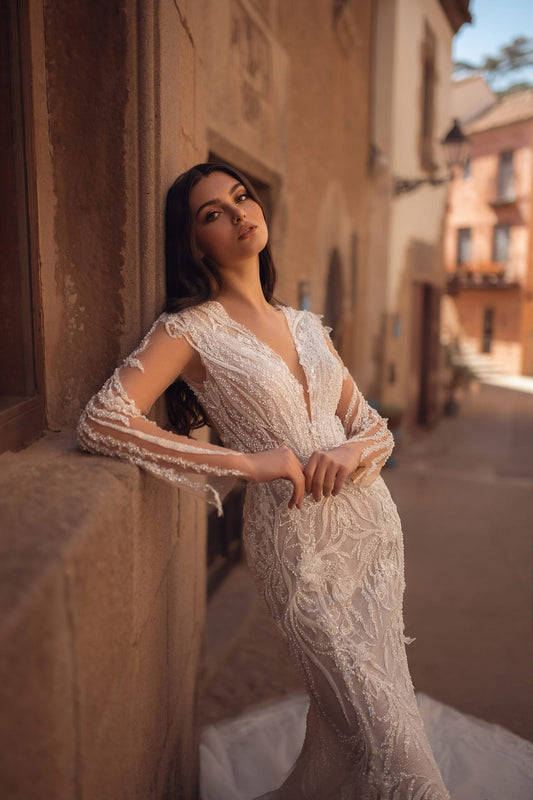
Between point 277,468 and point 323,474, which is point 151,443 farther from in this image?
point 323,474

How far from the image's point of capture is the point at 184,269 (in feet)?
5.86

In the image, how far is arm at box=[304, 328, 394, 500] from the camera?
1.56 m

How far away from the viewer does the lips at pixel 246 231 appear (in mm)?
1739

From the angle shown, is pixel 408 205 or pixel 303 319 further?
pixel 408 205

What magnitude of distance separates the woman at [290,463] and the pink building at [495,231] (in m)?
16.3

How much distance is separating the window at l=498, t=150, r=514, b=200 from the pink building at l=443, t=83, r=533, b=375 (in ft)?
0.09

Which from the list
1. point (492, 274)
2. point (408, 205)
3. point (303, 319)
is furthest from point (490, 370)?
point (303, 319)

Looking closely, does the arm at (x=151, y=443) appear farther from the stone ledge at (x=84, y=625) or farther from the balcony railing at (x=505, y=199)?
the balcony railing at (x=505, y=199)

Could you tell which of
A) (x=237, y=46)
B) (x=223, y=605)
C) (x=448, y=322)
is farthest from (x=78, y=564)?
(x=448, y=322)

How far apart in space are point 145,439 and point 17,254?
1.86 feet

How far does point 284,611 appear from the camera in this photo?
5.31 feet

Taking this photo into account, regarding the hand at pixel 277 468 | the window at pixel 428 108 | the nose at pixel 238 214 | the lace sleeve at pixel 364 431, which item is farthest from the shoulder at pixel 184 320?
the window at pixel 428 108

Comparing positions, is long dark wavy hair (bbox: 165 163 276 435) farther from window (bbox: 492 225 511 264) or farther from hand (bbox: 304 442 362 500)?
window (bbox: 492 225 511 264)

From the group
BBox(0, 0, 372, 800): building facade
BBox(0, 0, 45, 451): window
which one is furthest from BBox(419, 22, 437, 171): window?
BBox(0, 0, 45, 451): window
